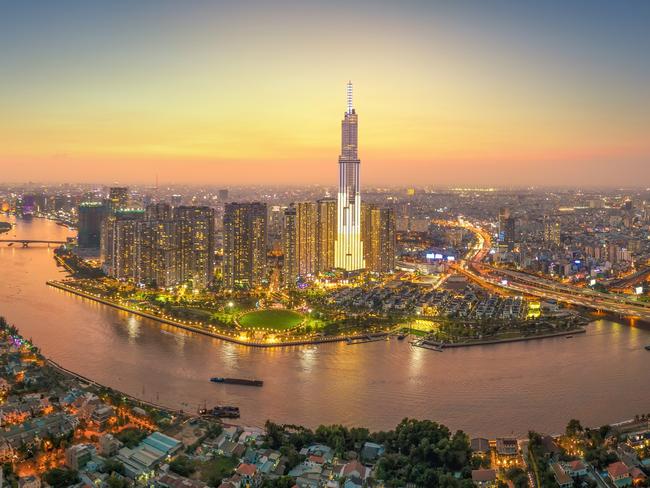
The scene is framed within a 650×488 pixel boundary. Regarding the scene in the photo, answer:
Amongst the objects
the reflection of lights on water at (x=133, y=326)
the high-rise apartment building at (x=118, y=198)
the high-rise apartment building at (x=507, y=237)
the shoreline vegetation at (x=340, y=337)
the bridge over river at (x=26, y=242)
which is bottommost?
the reflection of lights on water at (x=133, y=326)

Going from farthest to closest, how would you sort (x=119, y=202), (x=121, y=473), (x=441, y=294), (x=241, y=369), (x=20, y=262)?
1. (x=119, y=202)
2. (x=20, y=262)
3. (x=441, y=294)
4. (x=241, y=369)
5. (x=121, y=473)

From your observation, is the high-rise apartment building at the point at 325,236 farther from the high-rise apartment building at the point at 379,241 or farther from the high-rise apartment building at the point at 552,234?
the high-rise apartment building at the point at 552,234

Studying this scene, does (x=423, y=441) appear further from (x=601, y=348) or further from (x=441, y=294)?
(x=441, y=294)

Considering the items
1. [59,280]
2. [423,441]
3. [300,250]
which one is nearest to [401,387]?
[423,441]

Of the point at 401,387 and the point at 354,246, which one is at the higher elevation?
the point at 354,246

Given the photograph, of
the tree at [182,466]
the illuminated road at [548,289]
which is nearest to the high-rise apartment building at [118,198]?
the illuminated road at [548,289]

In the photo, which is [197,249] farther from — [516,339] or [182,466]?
[182,466]

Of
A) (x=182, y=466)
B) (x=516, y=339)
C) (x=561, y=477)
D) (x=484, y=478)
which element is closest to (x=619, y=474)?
(x=561, y=477)
